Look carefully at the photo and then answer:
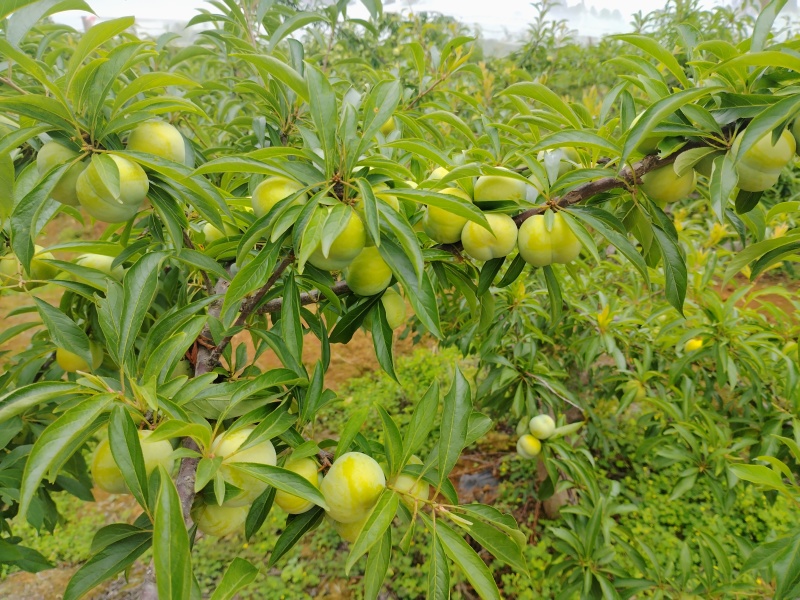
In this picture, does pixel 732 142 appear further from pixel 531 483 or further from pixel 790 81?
pixel 531 483

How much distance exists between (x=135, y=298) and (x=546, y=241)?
Answer: 544 mm

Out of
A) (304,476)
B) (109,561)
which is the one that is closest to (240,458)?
(304,476)

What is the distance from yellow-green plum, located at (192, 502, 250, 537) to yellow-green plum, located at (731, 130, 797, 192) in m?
0.73

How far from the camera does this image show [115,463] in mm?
526

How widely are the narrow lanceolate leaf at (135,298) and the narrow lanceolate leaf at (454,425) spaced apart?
15.3 inches

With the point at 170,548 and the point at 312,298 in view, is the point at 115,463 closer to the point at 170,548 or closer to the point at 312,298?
the point at 170,548

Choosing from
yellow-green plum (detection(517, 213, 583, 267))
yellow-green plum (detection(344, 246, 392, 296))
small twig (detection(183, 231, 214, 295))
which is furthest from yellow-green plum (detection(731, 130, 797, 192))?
small twig (detection(183, 231, 214, 295))

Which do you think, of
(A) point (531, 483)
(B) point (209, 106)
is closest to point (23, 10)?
(B) point (209, 106)

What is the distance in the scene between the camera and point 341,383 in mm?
3477

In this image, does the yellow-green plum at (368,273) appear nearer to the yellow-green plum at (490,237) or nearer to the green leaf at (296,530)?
the yellow-green plum at (490,237)

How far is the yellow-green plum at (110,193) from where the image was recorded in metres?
0.54

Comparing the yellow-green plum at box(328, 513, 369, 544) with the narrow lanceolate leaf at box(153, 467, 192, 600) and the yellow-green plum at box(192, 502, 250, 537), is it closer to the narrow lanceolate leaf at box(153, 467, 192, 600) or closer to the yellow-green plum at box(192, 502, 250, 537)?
the yellow-green plum at box(192, 502, 250, 537)

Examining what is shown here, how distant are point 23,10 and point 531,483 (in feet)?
7.86

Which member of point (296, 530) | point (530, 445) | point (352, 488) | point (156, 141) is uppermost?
point (156, 141)
